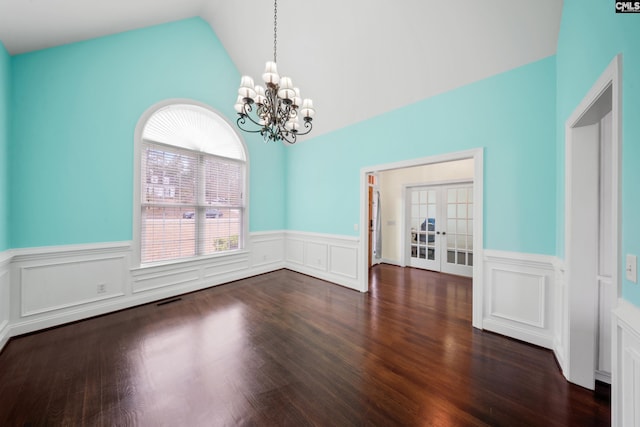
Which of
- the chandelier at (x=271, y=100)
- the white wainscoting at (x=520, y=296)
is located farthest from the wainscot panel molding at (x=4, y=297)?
the white wainscoting at (x=520, y=296)

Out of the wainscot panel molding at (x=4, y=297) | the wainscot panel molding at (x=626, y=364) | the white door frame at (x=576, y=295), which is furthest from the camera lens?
the wainscot panel molding at (x=4, y=297)

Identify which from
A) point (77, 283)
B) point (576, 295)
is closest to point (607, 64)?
point (576, 295)

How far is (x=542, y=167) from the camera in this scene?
2184mm

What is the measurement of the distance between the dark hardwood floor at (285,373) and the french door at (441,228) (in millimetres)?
1995

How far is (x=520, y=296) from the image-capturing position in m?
2.30

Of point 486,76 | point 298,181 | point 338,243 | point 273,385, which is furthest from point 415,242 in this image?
point 273,385

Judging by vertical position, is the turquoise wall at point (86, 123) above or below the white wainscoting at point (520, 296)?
above

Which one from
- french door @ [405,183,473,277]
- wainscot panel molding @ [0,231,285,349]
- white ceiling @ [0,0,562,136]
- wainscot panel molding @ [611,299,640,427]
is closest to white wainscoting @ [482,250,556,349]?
wainscot panel molding @ [611,299,640,427]

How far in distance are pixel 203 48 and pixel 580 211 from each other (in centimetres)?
529

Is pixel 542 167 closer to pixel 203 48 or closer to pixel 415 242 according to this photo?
pixel 415 242

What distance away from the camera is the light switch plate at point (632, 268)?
929mm

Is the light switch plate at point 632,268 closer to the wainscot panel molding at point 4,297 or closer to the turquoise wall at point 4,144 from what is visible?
the wainscot panel molding at point 4,297

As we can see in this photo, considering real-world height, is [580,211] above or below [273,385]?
above

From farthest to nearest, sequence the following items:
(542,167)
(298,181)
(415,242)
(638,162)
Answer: (415,242) → (298,181) → (542,167) → (638,162)
